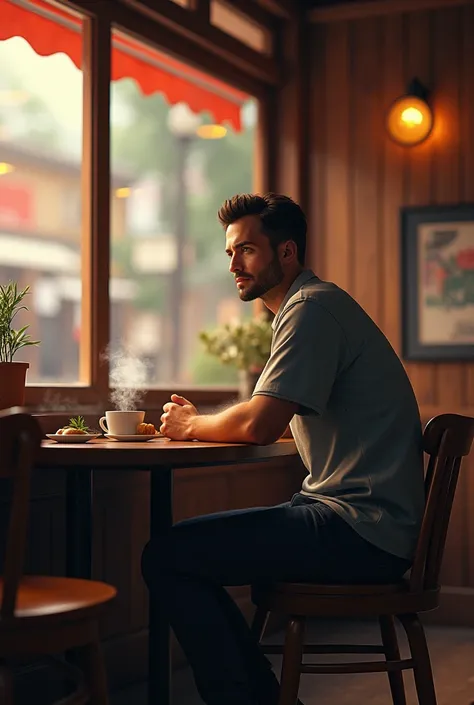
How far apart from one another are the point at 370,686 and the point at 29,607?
1.84 meters

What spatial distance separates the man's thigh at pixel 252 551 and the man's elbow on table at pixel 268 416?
18cm

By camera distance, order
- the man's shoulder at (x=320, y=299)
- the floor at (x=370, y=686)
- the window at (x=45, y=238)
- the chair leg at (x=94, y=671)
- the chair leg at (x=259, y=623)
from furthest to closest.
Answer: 1. the window at (x=45, y=238)
2. the floor at (x=370, y=686)
3. the chair leg at (x=259, y=623)
4. the man's shoulder at (x=320, y=299)
5. the chair leg at (x=94, y=671)

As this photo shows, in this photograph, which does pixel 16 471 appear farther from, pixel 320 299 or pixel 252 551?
pixel 320 299

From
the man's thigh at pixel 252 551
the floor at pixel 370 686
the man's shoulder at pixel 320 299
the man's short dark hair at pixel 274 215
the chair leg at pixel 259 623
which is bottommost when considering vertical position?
the floor at pixel 370 686

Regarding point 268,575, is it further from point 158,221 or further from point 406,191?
point 158,221

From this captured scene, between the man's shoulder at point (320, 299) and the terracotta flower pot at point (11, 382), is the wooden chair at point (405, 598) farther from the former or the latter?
the terracotta flower pot at point (11, 382)

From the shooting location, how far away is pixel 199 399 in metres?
4.19

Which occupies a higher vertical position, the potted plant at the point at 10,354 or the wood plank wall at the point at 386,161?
the wood plank wall at the point at 386,161

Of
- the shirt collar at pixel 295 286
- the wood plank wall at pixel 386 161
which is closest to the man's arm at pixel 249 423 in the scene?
the shirt collar at pixel 295 286

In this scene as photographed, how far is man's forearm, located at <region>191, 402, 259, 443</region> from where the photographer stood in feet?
7.43

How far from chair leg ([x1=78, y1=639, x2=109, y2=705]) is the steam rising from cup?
1.38 meters

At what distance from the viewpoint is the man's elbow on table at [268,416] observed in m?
2.23

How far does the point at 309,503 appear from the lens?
7.84 feet

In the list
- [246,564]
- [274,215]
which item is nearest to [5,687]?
[246,564]
